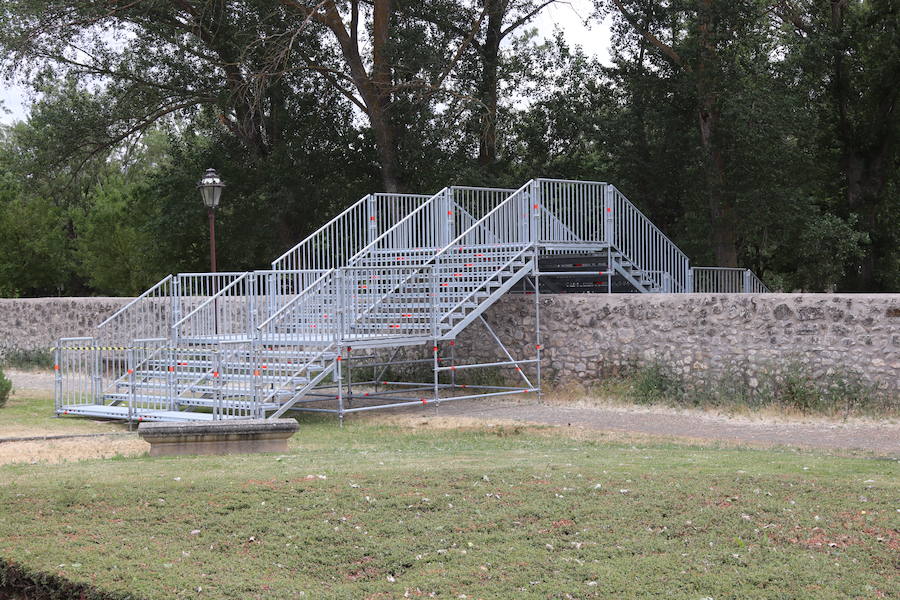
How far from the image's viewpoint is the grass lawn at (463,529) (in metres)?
6.21

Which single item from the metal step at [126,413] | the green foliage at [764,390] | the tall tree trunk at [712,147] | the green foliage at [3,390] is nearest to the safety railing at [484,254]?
the green foliage at [764,390]

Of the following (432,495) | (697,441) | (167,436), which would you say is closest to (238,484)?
(432,495)

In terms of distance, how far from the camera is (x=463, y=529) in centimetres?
721

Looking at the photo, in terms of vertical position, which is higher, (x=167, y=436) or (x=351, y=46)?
(x=351, y=46)

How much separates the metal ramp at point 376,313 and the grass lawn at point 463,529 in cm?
523

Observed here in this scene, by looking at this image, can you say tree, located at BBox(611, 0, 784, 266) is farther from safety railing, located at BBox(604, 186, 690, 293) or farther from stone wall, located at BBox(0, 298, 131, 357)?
stone wall, located at BBox(0, 298, 131, 357)

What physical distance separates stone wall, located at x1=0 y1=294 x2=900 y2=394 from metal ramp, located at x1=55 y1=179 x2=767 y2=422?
0.40 metres

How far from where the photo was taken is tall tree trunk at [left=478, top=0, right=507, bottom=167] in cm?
2675

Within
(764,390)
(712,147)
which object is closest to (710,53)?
(712,147)

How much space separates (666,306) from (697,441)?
4147 mm

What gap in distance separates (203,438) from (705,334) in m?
8.19

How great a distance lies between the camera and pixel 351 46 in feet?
88.5

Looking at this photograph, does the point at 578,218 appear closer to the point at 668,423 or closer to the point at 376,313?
the point at 376,313

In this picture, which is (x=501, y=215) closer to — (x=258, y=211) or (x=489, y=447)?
(x=489, y=447)
